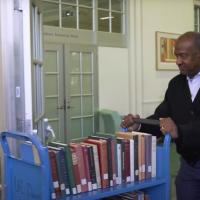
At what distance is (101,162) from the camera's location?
212 cm

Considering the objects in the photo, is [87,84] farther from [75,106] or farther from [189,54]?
[189,54]

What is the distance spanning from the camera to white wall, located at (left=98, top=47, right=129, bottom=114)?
6.44 meters

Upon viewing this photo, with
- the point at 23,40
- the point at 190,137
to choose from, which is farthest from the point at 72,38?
the point at 190,137

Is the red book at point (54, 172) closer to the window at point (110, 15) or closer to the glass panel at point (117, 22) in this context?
the window at point (110, 15)

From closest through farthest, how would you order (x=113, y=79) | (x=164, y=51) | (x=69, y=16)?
(x=69, y=16), (x=113, y=79), (x=164, y=51)

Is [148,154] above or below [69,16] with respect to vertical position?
below

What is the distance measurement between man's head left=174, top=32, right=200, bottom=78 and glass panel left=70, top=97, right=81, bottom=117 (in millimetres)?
4131

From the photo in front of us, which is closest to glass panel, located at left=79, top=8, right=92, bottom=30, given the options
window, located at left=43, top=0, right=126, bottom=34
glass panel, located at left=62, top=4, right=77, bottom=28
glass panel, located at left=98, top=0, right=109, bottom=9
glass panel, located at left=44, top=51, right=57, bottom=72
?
window, located at left=43, top=0, right=126, bottom=34

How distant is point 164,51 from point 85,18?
1785mm

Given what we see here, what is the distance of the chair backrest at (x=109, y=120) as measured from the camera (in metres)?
5.99

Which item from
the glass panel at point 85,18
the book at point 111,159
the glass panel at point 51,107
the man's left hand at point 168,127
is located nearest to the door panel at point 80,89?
the glass panel at point 51,107

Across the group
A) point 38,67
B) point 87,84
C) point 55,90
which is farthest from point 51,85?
point 38,67

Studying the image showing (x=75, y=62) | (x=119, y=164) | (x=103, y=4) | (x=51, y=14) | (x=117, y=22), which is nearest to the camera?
(x=119, y=164)

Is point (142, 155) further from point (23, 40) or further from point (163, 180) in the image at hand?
point (23, 40)
